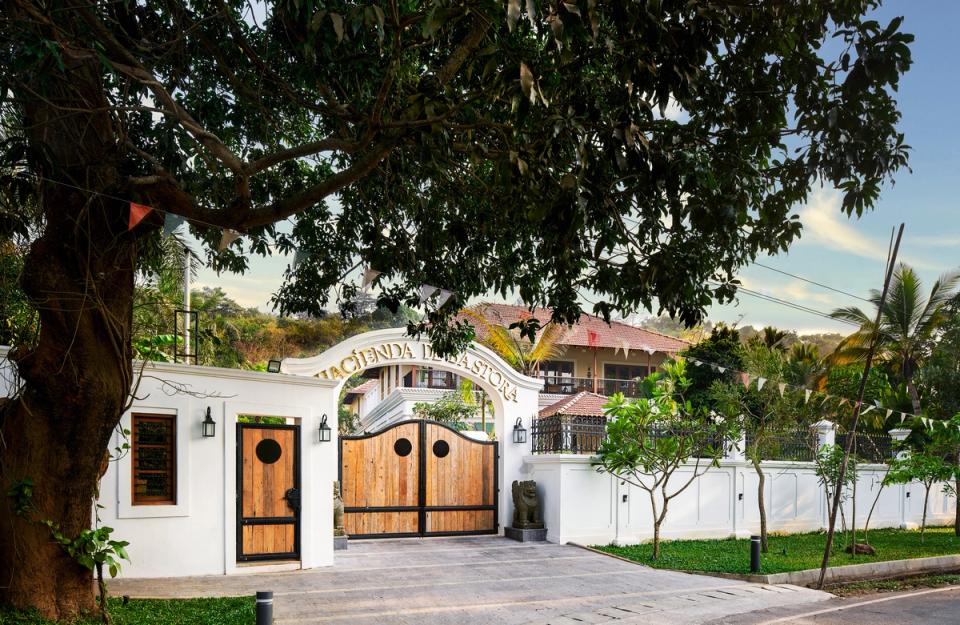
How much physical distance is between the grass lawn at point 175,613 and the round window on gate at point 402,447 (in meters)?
6.37

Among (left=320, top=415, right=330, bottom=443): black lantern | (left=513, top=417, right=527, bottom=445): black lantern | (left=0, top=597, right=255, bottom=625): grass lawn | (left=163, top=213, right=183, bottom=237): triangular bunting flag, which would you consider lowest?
(left=0, top=597, right=255, bottom=625): grass lawn

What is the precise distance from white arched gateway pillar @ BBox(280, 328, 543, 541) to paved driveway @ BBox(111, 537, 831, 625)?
2.76 meters

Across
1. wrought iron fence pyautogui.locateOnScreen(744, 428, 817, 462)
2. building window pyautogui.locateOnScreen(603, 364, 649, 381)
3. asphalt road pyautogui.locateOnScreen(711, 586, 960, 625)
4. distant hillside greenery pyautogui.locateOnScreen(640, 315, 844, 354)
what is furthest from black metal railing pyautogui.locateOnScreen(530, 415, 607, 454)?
building window pyautogui.locateOnScreen(603, 364, 649, 381)

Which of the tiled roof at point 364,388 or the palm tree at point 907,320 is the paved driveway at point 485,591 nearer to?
the palm tree at point 907,320

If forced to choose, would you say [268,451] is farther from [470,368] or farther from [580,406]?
[580,406]

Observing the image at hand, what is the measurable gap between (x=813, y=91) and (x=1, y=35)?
6.96 meters

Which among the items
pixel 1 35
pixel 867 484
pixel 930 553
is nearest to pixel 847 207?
pixel 1 35

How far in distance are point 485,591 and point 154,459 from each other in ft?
16.4

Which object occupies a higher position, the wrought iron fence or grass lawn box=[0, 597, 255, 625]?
the wrought iron fence

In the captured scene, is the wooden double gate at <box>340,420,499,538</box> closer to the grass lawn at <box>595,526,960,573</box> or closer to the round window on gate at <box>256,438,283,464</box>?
the grass lawn at <box>595,526,960,573</box>

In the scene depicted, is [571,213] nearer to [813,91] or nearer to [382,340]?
[813,91]

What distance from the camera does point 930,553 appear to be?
1542cm

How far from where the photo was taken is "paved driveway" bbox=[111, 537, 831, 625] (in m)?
9.72

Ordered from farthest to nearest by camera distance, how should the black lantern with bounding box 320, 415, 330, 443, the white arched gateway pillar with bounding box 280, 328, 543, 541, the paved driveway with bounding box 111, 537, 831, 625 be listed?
the white arched gateway pillar with bounding box 280, 328, 543, 541
the black lantern with bounding box 320, 415, 330, 443
the paved driveway with bounding box 111, 537, 831, 625
